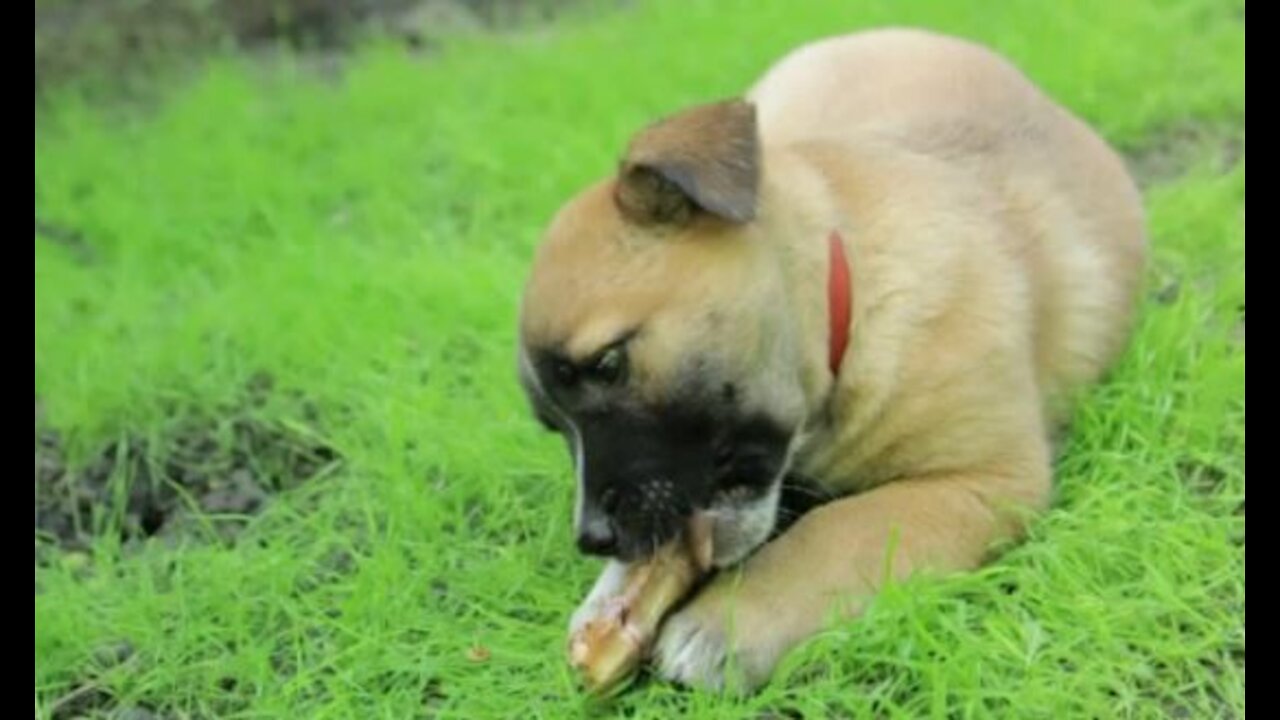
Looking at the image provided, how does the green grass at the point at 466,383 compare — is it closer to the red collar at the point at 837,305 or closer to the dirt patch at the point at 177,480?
the dirt patch at the point at 177,480

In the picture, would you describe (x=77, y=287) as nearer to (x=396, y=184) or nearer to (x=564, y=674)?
(x=396, y=184)

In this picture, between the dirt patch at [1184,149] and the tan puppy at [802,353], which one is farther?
the dirt patch at [1184,149]

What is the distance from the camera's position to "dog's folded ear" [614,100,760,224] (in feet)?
11.2

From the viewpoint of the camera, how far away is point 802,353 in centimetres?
359

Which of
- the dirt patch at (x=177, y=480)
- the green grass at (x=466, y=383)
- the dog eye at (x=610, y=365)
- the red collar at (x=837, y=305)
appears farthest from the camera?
the dirt patch at (x=177, y=480)

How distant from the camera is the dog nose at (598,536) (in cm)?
337

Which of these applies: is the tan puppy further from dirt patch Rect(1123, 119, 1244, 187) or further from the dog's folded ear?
dirt patch Rect(1123, 119, 1244, 187)

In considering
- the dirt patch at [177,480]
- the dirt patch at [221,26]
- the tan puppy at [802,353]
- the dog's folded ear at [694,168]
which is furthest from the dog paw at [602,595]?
the dirt patch at [221,26]

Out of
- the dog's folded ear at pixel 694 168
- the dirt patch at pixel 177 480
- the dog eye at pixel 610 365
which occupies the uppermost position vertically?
the dog's folded ear at pixel 694 168

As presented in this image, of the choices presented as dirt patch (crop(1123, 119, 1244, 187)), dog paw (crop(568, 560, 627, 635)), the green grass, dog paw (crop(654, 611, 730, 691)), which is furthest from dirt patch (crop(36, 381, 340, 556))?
dirt patch (crop(1123, 119, 1244, 187))

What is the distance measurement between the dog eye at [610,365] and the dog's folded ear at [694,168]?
0.30m

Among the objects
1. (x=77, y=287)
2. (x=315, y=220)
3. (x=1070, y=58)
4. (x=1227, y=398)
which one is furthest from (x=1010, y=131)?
(x=77, y=287)

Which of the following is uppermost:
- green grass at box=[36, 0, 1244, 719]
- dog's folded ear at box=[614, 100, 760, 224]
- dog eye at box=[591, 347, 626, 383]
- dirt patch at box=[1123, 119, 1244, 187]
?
dog's folded ear at box=[614, 100, 760, 224]

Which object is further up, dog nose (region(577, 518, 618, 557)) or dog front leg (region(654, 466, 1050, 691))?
dog nose (region(577, 518, 618, 557))
